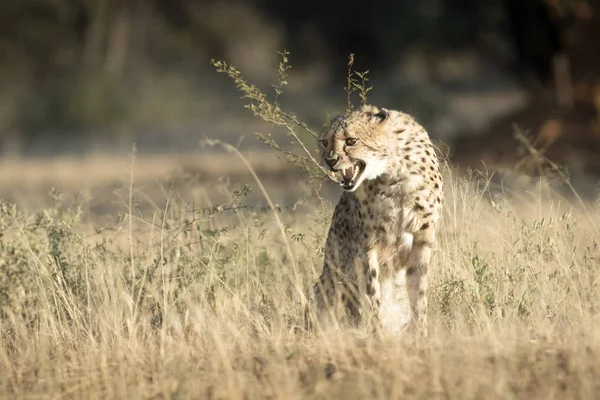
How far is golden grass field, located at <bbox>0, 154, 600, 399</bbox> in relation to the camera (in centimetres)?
413

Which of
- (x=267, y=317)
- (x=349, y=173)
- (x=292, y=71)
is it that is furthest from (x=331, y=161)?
(x=292, y=71)

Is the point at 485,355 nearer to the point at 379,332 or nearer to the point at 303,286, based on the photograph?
the point at 379,332

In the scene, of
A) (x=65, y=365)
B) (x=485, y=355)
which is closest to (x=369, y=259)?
(x=485, y=355)

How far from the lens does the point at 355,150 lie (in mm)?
5098

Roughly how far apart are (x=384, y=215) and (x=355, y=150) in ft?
1.12

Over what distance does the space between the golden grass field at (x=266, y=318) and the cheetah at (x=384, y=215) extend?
0.22m

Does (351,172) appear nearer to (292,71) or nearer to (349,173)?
(349,173)

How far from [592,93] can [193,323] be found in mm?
7874

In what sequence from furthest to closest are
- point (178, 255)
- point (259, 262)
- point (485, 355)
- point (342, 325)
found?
point (259, 262)
point (178, 255)
point (342, 325)
point (485, 355)

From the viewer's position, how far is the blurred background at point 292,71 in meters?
12.2

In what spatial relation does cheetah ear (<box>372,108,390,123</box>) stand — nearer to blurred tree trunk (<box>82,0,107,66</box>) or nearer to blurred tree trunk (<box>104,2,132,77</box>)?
blurred tree trunk (<box>82,0,107,66</box>)

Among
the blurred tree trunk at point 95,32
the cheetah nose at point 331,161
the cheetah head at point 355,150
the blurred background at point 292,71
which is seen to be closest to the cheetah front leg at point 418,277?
the cheetah head at point 355,150

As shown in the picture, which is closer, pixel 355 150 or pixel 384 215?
pixel 355 150

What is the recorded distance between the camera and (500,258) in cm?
577
